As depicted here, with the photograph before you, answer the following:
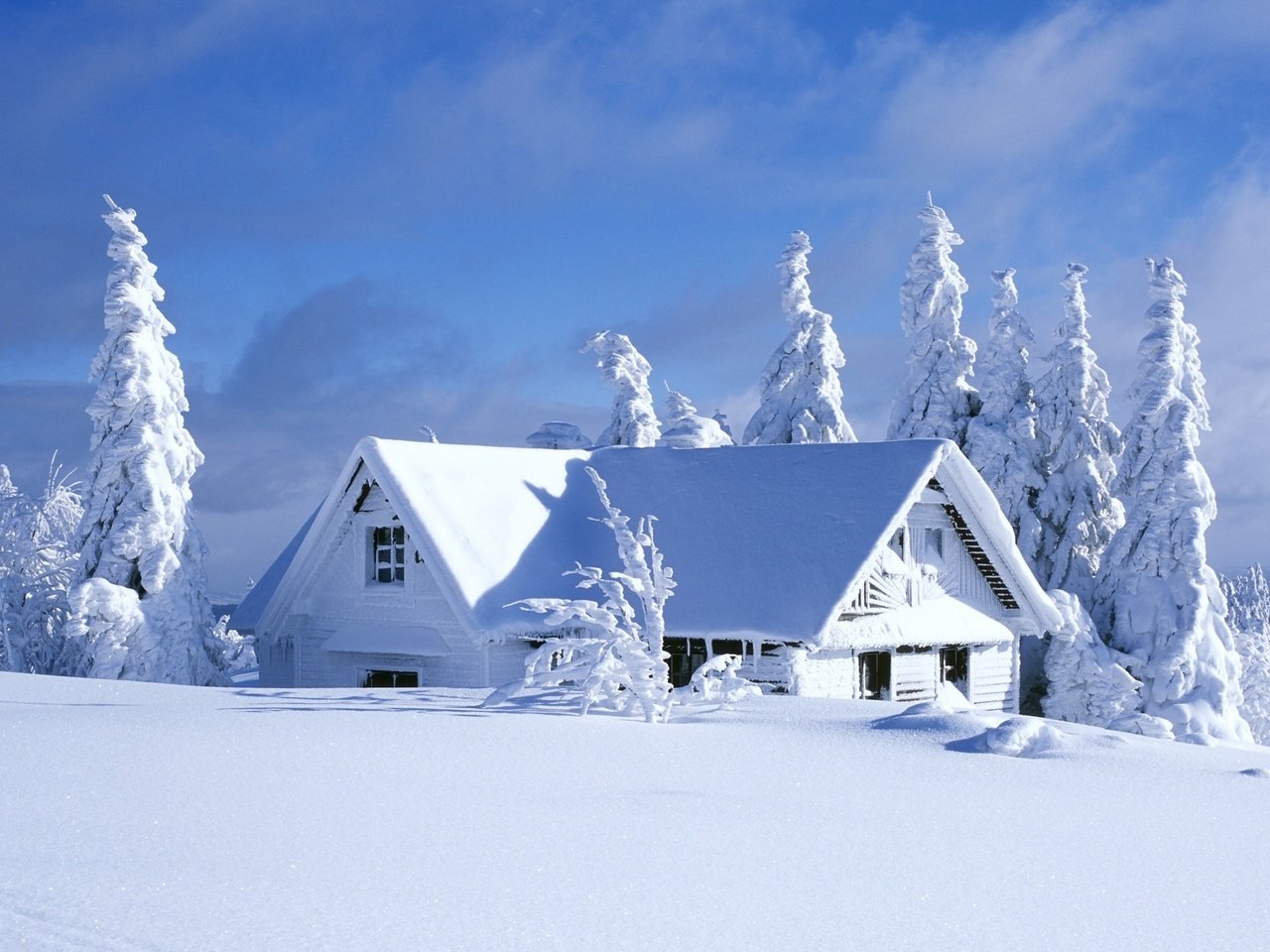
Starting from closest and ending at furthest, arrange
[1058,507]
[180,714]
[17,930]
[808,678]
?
1. [17,930]
2. [180,714]
3. [808,678]
4. [1058,507]

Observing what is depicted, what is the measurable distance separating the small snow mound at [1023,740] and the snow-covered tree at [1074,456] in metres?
21.9

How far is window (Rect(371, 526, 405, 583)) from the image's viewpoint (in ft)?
76.7

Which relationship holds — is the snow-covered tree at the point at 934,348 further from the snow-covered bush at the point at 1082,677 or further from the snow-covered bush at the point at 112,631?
the snow-covered bush at the point at 112,631

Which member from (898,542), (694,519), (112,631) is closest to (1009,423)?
(898,542)

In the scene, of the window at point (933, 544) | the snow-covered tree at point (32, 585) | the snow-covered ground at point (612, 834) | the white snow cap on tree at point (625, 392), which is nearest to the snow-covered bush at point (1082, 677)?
the window at point (933, 544)

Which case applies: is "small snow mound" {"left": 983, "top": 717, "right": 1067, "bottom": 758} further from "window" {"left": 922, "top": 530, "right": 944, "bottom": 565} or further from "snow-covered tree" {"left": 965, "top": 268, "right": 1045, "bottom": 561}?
"snow-covered tree" {"left": 965, "top": 268, "right": 1045, "bottom": 561}

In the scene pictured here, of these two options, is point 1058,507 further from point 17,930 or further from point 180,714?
point 17,930

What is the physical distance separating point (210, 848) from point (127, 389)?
671 inches

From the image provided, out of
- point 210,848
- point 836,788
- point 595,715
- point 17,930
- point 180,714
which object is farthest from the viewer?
point 595,715

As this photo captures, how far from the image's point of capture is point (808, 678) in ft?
71.7

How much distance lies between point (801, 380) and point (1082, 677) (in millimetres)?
13147

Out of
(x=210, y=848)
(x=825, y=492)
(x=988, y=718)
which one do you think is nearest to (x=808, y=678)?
(x=825, y=492)

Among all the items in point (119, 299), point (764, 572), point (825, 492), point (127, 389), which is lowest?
point (764, 572)

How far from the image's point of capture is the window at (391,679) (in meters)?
23.2
